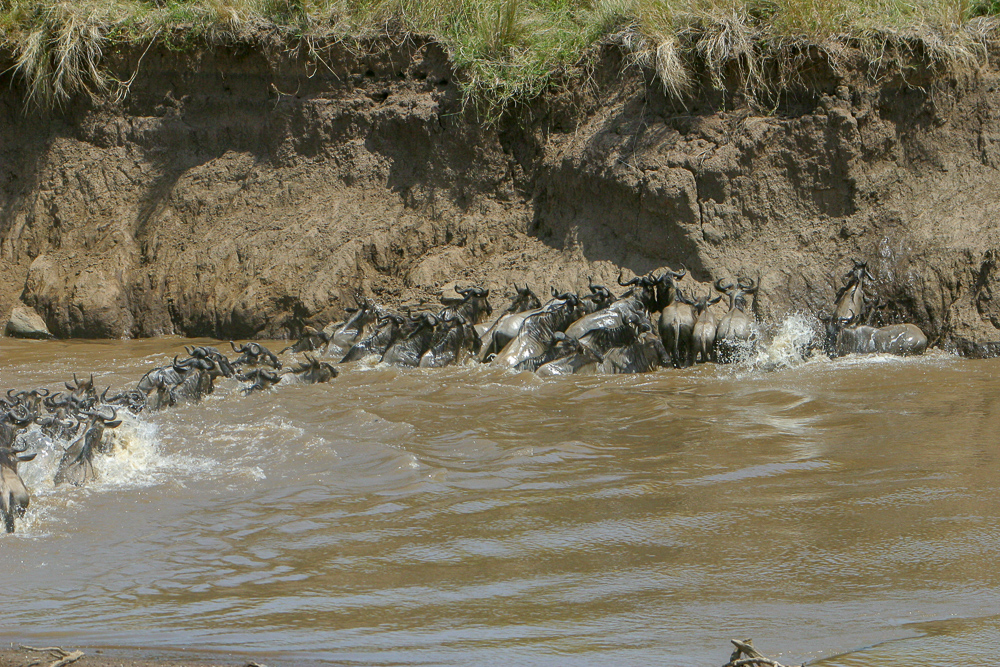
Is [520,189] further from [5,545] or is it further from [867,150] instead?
[5,545]

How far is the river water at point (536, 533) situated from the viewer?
361 cm

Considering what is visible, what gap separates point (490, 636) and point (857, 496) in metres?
2.32

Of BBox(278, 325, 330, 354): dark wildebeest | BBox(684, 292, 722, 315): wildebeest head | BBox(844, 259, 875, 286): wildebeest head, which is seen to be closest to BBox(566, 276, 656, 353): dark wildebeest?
BBox(684, 292, 722, 315): wildebeest head

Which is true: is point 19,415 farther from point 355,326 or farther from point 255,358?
point 355,326

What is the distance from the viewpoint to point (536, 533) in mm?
4746

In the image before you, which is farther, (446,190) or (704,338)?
(446,190)

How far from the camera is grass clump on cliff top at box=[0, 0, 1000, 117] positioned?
37.3 ft

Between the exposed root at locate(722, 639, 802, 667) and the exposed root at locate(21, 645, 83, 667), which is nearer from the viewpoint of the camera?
the exposed root at locate(722, 639, 802, 667)

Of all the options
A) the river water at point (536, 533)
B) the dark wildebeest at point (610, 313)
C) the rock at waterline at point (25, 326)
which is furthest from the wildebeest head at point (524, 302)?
the rock at waterline at point (25, 326)

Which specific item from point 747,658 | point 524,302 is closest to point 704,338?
point 524,302

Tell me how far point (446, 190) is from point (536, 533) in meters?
8.76

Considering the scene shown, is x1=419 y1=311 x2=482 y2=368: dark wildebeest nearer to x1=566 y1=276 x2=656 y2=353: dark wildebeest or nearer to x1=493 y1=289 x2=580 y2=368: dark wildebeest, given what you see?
x1=493 y1=289 x2=580 y2=368: dark wildebeest

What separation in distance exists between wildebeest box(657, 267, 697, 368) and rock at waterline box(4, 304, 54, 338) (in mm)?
7940

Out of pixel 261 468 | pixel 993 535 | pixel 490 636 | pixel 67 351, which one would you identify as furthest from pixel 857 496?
pixel 67 351
